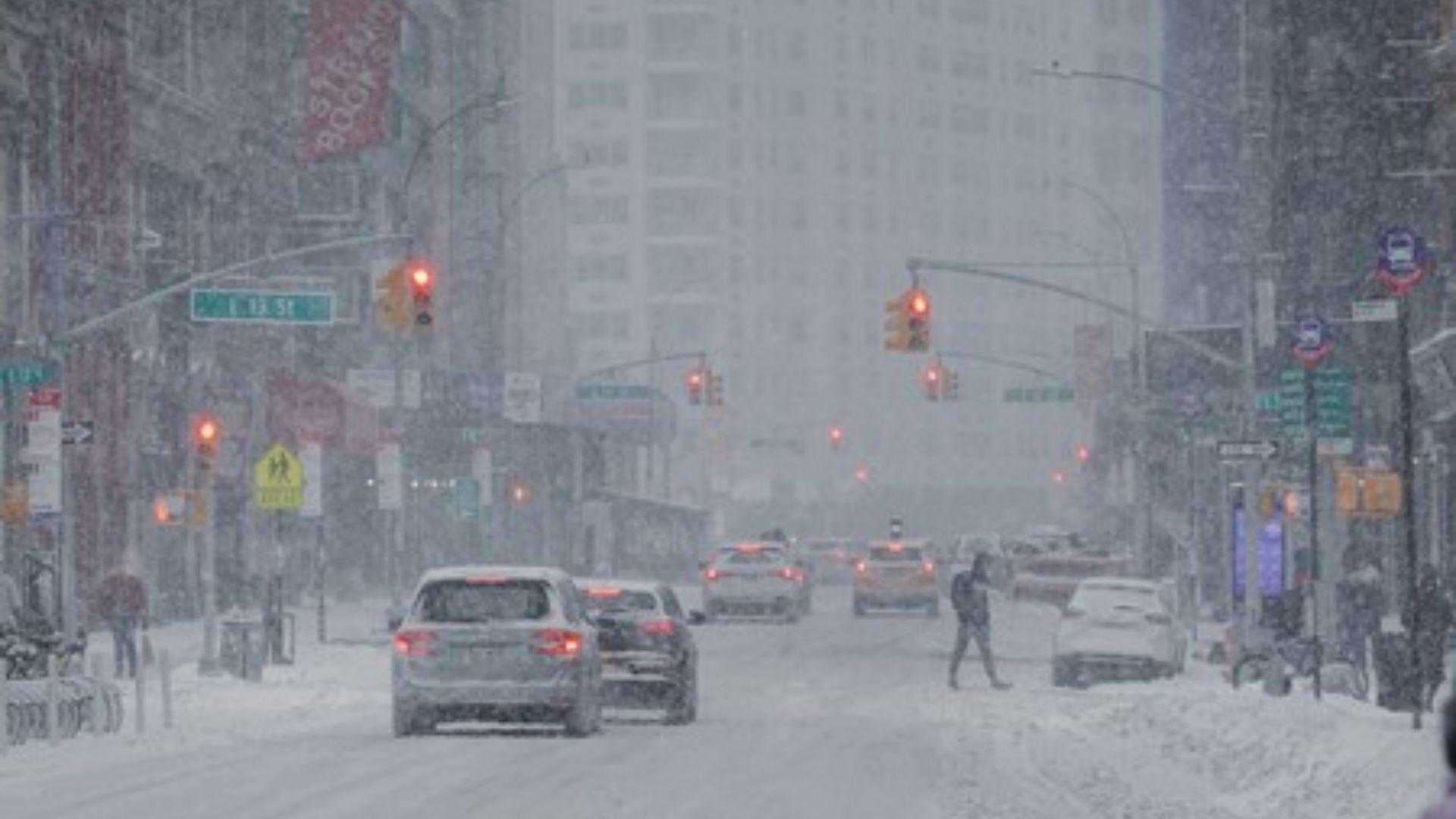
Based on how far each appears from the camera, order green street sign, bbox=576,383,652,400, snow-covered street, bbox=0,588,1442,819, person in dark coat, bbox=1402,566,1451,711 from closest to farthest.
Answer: snow-covered street, bbox=0,588,1442,819, person in dark coat, bbox=1402,566,1451,711, green street sign, bbox=576,383,652,400

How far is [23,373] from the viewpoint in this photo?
34.0 m

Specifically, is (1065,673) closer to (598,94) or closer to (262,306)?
(262,306)

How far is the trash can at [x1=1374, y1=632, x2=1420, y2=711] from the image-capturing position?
1103 inches

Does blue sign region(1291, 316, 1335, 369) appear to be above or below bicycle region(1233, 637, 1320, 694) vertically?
above

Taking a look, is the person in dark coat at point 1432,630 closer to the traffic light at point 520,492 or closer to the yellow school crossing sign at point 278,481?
the yellow school crossing sign at point 278,481

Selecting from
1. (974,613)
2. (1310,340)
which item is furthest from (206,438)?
(1310,340)

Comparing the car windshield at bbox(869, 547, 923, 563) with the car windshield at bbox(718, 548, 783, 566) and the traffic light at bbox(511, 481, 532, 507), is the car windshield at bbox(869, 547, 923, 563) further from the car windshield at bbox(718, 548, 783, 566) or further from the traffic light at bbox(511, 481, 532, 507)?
the traffic light at bbox(511, 481, 532, 507)

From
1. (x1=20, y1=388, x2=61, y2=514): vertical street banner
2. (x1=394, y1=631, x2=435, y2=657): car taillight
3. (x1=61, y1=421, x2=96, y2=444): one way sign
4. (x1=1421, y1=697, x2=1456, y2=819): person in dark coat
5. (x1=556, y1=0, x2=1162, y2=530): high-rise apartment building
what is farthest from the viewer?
(x1=556, y1=0, x2=1162, y2=530): high-rise apartment building

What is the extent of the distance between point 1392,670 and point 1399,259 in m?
7.11

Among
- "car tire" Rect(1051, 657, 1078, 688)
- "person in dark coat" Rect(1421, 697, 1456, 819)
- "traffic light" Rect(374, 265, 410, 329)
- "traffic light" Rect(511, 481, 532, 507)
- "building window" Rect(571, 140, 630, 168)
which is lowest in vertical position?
"car tire" Rect(1051, 657, 1078, 688)

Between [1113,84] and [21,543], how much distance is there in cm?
14116

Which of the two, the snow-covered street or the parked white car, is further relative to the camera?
the parked white car

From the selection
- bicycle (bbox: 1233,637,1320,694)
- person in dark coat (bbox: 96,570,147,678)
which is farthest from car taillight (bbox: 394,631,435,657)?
person in dark coat (bbox: 96,570,147,678)

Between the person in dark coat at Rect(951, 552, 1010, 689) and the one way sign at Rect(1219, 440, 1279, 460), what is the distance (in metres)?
3.45
